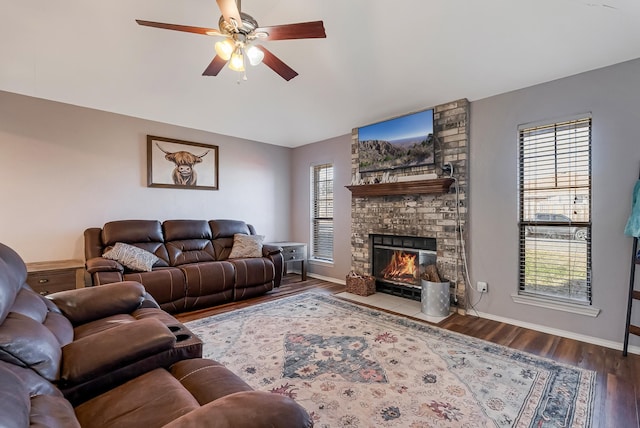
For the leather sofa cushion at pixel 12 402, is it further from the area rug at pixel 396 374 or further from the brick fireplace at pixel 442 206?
the brick fireplace at pixel 442 206

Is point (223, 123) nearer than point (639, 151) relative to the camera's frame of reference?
No

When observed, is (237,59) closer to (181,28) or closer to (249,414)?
(181,28)

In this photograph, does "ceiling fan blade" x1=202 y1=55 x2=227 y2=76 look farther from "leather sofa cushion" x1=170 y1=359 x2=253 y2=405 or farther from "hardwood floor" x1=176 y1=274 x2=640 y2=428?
"hardwood floor" x1=176 y1=274 x2=640 y2=428

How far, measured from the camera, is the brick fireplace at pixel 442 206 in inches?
142

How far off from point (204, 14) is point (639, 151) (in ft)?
13.0

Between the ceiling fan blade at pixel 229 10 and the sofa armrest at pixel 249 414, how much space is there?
6.74ft

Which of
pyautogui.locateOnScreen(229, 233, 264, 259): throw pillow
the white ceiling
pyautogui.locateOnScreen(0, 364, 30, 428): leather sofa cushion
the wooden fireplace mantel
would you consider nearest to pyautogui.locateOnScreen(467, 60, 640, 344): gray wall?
the white ceiling

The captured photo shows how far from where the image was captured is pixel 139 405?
3.73 ft

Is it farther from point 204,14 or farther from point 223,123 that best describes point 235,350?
point 223,123

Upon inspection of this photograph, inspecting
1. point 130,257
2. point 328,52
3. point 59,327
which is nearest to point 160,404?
point 59,327

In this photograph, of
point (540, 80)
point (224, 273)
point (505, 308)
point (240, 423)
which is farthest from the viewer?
point (224, 273)

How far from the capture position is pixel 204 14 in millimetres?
2627

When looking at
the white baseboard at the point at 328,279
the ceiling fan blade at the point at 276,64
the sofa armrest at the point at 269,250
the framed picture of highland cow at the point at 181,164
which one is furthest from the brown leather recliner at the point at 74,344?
the white baseboard at the point at 328,279

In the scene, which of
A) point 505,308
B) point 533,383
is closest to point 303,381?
point 533,383
